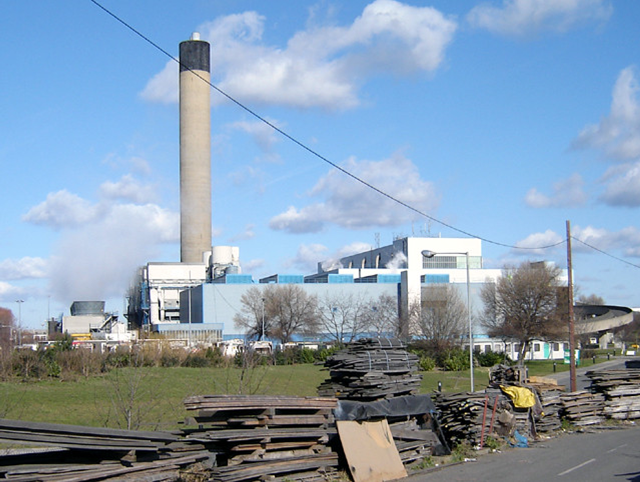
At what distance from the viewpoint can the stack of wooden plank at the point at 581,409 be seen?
80.3ft

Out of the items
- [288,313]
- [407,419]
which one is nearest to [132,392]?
[407,419]

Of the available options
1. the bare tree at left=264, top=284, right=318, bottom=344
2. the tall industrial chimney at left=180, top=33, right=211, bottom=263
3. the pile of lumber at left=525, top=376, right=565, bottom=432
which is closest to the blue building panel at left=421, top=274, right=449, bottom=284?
the bare tree at left=264, top=284, right=318, bottom=344

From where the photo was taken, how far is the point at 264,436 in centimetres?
1331

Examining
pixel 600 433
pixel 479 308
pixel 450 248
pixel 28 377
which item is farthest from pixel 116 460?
pixel 450 248

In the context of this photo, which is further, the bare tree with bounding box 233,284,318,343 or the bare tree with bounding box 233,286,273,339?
the bare tree with bounding box 233,286,273,339

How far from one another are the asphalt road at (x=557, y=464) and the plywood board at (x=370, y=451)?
0.52 meters

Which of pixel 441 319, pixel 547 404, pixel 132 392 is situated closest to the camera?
pixel 132 392

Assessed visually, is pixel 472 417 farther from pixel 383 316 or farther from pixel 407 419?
pixel 383 316

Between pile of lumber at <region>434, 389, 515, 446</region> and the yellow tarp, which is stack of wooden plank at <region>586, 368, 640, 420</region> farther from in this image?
pile of lumber at <region>434, 389, 515, 446</region>

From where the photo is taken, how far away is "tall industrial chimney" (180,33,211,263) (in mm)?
98500

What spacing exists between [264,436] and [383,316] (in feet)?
241

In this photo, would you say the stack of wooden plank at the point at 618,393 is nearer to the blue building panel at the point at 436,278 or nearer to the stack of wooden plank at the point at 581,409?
the stack of wooden plank at the point at 581,409

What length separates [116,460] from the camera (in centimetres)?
1142

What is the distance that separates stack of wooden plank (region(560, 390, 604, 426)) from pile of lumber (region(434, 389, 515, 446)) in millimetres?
5048
